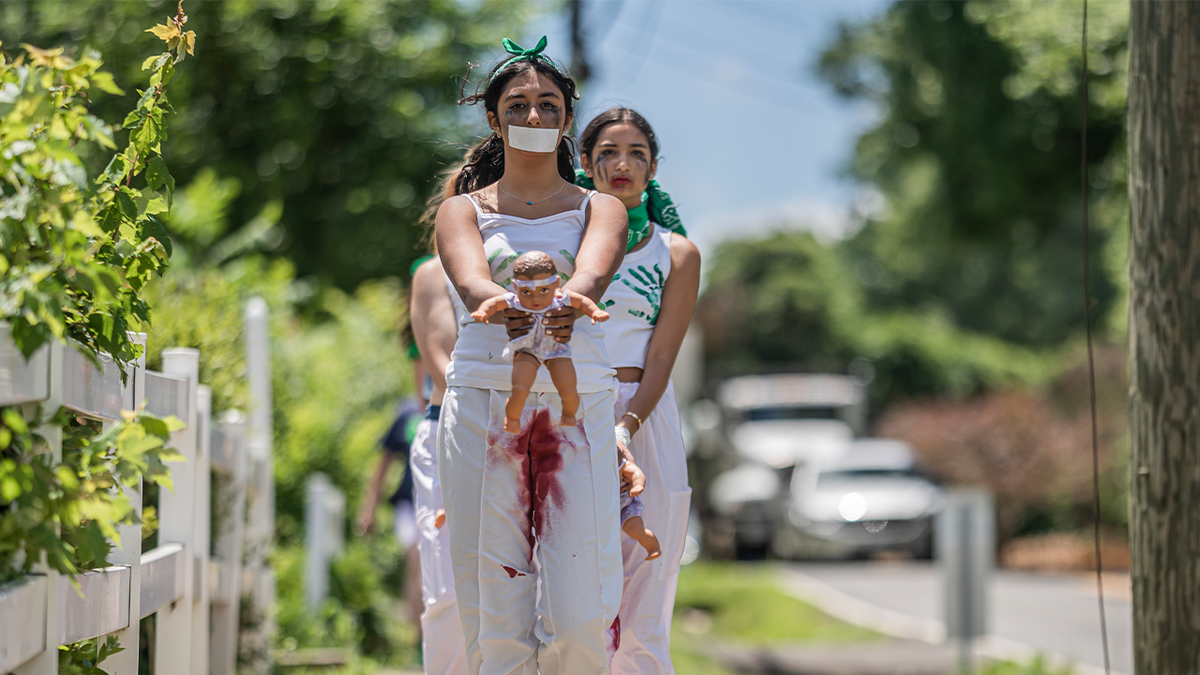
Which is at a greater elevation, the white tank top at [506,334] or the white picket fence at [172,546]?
the white tank top at [506,334]

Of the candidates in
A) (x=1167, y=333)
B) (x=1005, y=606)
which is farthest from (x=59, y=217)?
(x=1005, y=606)

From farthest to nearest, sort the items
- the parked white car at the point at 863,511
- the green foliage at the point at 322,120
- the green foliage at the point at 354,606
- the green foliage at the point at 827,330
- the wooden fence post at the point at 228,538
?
the green foliage at the point at 827,330 → the parked white car at the point at 863,511 → the green foliage at the point at 322,120 → the green foliage at the point at 354,606 → the wooden fence post at the point at 228,538

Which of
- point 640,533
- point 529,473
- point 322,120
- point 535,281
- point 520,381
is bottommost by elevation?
point 640,533

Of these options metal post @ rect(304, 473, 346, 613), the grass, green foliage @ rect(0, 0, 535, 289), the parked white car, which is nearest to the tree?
metal post @ rect(304, 473, 346, 613)

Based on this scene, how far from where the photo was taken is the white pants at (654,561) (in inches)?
129

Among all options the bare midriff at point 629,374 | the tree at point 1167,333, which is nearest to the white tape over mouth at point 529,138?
the bare midriff at point 629,374

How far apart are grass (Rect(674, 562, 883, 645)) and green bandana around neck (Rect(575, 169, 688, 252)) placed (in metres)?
7.45

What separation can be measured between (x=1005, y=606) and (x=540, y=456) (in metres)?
10.7

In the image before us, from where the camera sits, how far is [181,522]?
389 centimetres

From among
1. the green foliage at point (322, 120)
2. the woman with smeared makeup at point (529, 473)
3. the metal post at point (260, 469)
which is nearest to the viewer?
the woman with smeared makeup at point (529, 473)

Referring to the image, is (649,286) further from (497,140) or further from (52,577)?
(52,577)

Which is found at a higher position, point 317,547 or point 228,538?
point 228,538

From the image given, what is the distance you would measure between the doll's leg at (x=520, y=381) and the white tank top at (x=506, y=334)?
0.42ft

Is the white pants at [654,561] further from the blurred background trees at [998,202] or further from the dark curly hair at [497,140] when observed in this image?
the blurred background trees at [998,202]
